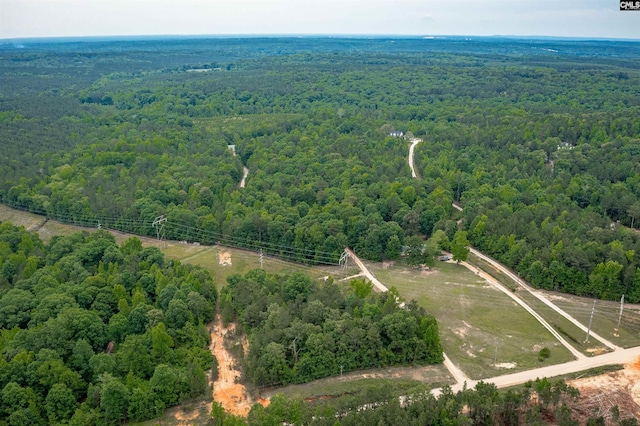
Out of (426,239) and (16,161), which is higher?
(16,161)

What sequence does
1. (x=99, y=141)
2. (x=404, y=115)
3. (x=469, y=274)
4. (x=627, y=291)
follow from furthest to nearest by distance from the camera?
(x=404, y=115) → (x=99, y=141) → (x=469, y=274) → (x=627, y=291)

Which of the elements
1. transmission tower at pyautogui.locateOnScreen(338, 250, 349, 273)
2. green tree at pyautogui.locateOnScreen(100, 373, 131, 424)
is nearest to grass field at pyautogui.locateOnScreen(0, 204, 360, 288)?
transmission tower at pyautogui.locateOnScreen(338, 250, 349, 273)

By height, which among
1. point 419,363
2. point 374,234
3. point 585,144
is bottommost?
point 419,363

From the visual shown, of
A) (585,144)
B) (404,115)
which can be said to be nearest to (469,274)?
(585,144)

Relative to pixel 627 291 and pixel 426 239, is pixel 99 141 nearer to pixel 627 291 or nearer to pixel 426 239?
pixel 426 239

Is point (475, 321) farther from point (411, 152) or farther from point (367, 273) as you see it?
point (411, 152)

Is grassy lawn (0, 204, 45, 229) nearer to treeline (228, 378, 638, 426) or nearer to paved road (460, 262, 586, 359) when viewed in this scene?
treeline (228, 378, 638, 426)

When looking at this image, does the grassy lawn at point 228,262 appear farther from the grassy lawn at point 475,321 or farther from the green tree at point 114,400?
the green tree at point 114,400
